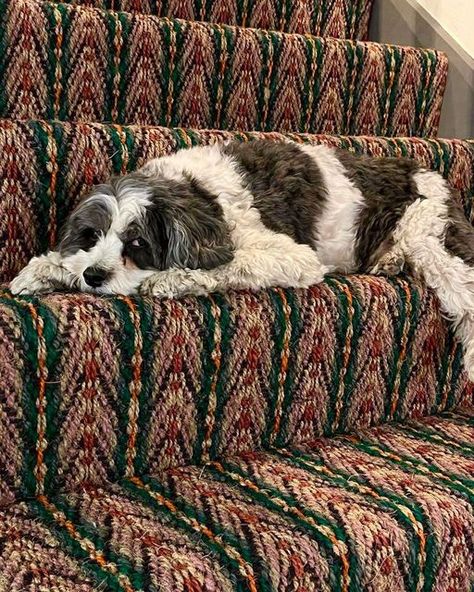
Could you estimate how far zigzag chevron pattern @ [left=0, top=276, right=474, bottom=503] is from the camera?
4.32 ft

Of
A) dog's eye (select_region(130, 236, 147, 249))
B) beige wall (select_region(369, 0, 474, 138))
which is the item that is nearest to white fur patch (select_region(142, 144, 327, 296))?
dog's eye (select_region(130, 236, 147, 249))

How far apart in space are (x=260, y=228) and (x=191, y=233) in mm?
289

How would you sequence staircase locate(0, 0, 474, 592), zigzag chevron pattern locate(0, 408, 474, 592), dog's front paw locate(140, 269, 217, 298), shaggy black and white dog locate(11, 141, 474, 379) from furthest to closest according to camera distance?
1. shaggy black and white dog locate(11, 141, 474, 379)
2. dog's front paw locate(140, 269, 217, 298)
3. staircase locate(0, 0, 474, 592)
4. zigzag chevron pattern locate(0, 408, 474, 592)

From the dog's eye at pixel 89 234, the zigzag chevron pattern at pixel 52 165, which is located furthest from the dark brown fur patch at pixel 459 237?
the dog's eye at pixel 89 234

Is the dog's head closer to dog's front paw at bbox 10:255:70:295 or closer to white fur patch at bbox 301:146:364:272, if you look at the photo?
dog's front paw at bbox 10:255:70:295

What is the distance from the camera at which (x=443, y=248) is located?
6.49ft

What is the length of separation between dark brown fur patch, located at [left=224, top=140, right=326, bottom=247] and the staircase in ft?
0.35

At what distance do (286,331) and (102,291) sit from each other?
0.38 metres

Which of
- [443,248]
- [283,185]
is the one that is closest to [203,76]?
[283,185]

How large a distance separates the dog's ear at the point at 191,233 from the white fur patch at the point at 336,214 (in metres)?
0.37

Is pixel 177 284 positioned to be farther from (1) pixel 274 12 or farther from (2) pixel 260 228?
(1) pixel 274 12

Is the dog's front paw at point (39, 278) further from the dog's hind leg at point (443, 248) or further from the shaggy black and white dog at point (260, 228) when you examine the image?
the dog's hind leg at point (443, 248)

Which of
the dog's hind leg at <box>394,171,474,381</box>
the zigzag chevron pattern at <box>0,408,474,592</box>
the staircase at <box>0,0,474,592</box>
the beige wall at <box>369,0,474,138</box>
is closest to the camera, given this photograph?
the zigzag chevron pattern at <box>0,408,474,592</box>

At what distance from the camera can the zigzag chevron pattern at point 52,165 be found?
171 centimetres
